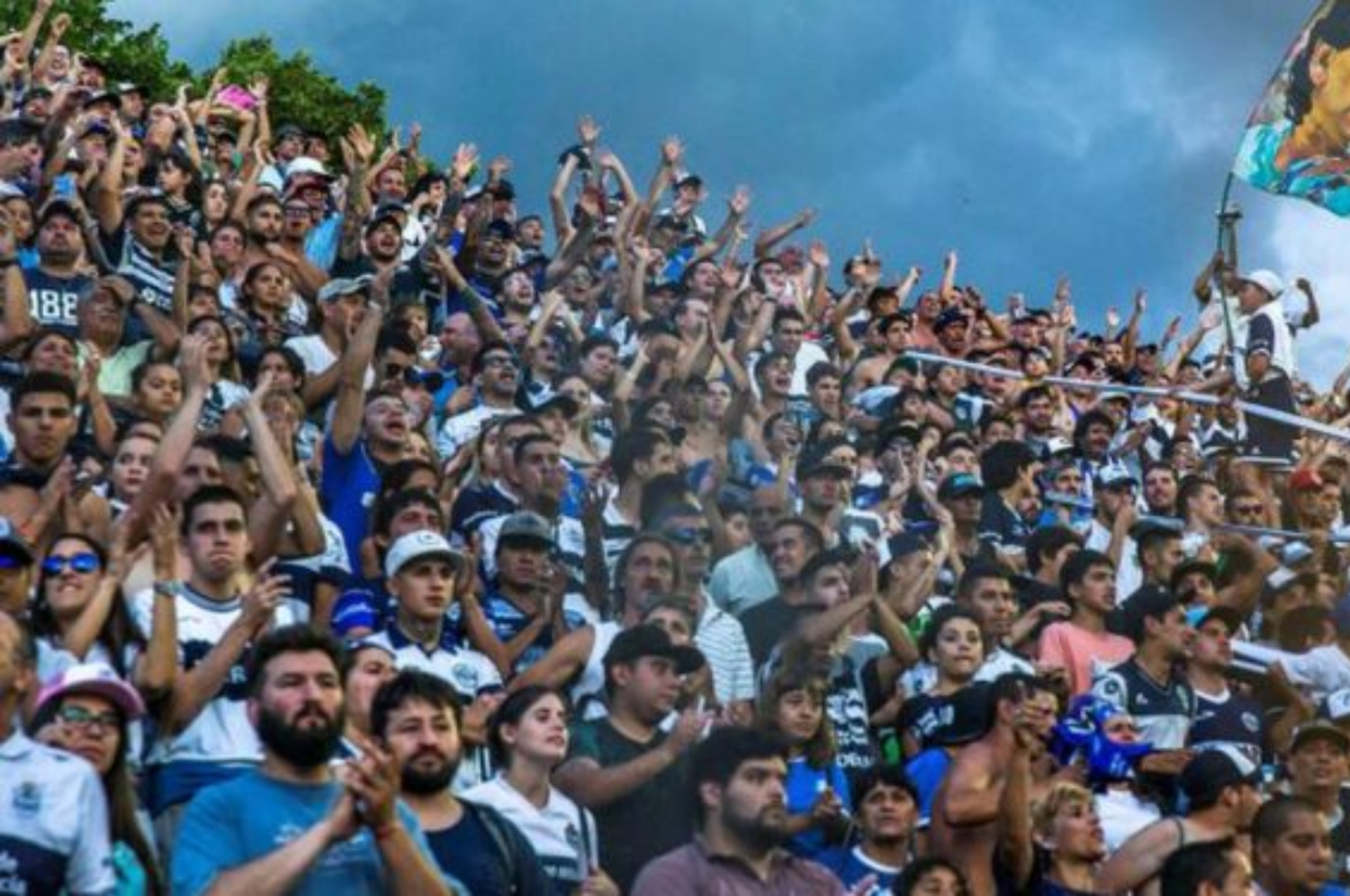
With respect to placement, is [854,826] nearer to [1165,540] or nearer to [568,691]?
[568,691]

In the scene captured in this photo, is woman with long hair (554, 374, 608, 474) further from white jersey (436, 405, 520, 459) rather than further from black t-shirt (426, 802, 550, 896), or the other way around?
black t-shirt (426, 802, 550, 896)

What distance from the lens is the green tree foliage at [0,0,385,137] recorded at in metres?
36.2

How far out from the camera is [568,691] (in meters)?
10.0

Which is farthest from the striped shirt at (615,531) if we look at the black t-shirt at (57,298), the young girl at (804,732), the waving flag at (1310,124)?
the waving flag at (1310,124)

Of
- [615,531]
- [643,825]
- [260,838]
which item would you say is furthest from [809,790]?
[260,838]

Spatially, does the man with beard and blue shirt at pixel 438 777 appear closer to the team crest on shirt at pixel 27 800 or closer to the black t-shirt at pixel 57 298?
the team crest on shirt at pixel 27 800

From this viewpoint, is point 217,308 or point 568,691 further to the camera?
point 217,308

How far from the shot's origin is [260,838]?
6.79 m

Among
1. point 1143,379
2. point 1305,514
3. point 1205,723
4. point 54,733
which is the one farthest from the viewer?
point 1143,379

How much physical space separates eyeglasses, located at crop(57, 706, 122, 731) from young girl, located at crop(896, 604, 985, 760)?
4.37 meters

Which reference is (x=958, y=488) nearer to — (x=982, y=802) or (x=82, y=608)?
(x=982, y=802)

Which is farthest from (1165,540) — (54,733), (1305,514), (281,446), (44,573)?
(54,733)

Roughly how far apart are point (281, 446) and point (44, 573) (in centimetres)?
232

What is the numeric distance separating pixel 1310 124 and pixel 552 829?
1011 centimetres
